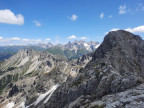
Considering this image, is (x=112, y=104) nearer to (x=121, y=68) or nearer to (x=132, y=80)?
(x=132, y=80)

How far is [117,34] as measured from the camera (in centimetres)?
10562

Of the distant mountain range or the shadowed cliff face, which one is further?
the shadowed cliff face

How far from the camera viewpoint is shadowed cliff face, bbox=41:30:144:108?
43.9 m

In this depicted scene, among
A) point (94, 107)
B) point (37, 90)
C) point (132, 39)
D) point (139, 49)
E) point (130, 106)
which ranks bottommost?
point (37, 90)

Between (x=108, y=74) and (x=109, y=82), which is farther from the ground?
(x=108, y=74)

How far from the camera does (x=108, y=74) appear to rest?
5291 centimetres

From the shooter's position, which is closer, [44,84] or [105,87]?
[105,87]

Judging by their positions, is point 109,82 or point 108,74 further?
point 108,74

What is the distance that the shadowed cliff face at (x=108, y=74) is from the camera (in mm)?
43906

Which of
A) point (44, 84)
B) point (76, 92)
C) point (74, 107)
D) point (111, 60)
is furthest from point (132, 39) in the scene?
point (44, 84)

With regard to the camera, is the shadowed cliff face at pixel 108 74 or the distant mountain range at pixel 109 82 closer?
the distant mountain range at pixel 109 82

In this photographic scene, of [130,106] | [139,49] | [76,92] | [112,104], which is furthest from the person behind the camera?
[139,49]

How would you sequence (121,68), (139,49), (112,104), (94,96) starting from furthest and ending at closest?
(139,49), (121,68), (94,96), (112,104)

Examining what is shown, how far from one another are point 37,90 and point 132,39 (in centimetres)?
10653
